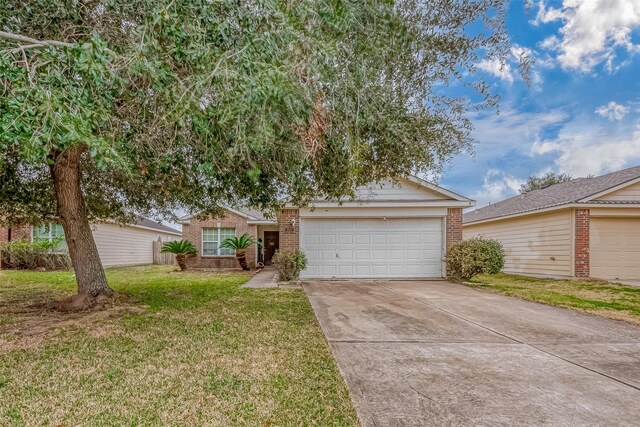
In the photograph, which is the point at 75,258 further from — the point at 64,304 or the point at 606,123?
the point at 606,123

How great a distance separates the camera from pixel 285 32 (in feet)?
13.0

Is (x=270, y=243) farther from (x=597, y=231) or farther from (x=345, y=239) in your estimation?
(x=597, y=231)

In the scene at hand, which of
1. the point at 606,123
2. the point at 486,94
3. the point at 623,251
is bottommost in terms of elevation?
the point at 623,251

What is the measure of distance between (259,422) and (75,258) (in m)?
6.36

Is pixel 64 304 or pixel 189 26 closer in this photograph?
pixel 189 26

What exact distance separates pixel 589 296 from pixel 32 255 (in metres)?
20.7

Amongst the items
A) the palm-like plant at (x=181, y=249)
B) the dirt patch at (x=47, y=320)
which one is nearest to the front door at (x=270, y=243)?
the palm-like plant at (x=181, y=249)

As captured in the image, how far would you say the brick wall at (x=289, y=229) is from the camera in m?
12.3

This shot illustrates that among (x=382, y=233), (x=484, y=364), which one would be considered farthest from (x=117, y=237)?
(x=484, y=364)

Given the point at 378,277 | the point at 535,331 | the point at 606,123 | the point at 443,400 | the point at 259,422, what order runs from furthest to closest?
the point at 606,123 → the point at 378,277 → the point at 535,331 → the point at 443,400 → the point at 259,422

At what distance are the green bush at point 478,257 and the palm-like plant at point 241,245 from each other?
366 inches

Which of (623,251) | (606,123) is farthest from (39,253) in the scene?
(606,123)

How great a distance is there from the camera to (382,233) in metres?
12.5

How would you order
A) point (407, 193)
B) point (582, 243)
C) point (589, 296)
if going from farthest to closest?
point (407, 193)
point (582, 243)
point (589, 296)
